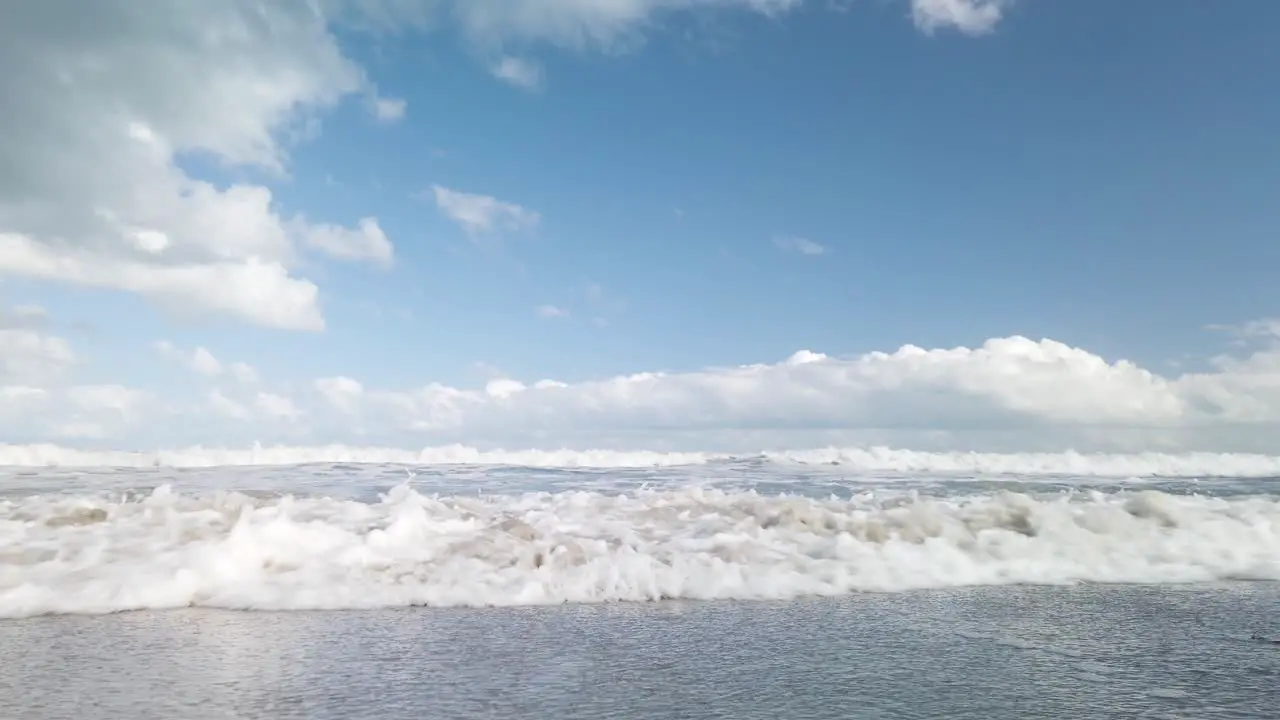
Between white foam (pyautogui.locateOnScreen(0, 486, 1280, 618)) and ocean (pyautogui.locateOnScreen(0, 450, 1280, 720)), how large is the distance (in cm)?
3

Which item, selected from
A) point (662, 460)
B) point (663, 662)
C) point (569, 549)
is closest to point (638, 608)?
point (569, 549)

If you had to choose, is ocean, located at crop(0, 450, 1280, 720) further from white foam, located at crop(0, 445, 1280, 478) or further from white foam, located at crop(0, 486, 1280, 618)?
white foam, located at crop(0, 445, 1280, 478)

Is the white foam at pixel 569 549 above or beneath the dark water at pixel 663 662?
above

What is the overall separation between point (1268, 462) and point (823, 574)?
2537 cm

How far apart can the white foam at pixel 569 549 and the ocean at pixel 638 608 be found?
3 cm

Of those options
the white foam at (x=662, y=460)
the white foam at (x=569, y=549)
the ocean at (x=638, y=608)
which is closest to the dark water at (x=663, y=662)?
the ocean at (x=638, y=608)

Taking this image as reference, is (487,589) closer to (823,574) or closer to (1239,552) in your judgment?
(823,574)

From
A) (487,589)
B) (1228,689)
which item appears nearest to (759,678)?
(1228,689)

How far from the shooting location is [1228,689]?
3523mm

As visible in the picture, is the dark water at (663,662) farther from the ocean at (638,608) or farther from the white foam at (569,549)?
the white foam at (569,549)

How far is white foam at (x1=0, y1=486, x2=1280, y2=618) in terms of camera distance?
5.66m

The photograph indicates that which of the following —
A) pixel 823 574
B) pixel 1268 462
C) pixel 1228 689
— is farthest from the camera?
pixel 1268 462

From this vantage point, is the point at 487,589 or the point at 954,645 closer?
the point at 954,645

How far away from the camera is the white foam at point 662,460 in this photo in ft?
67.9
